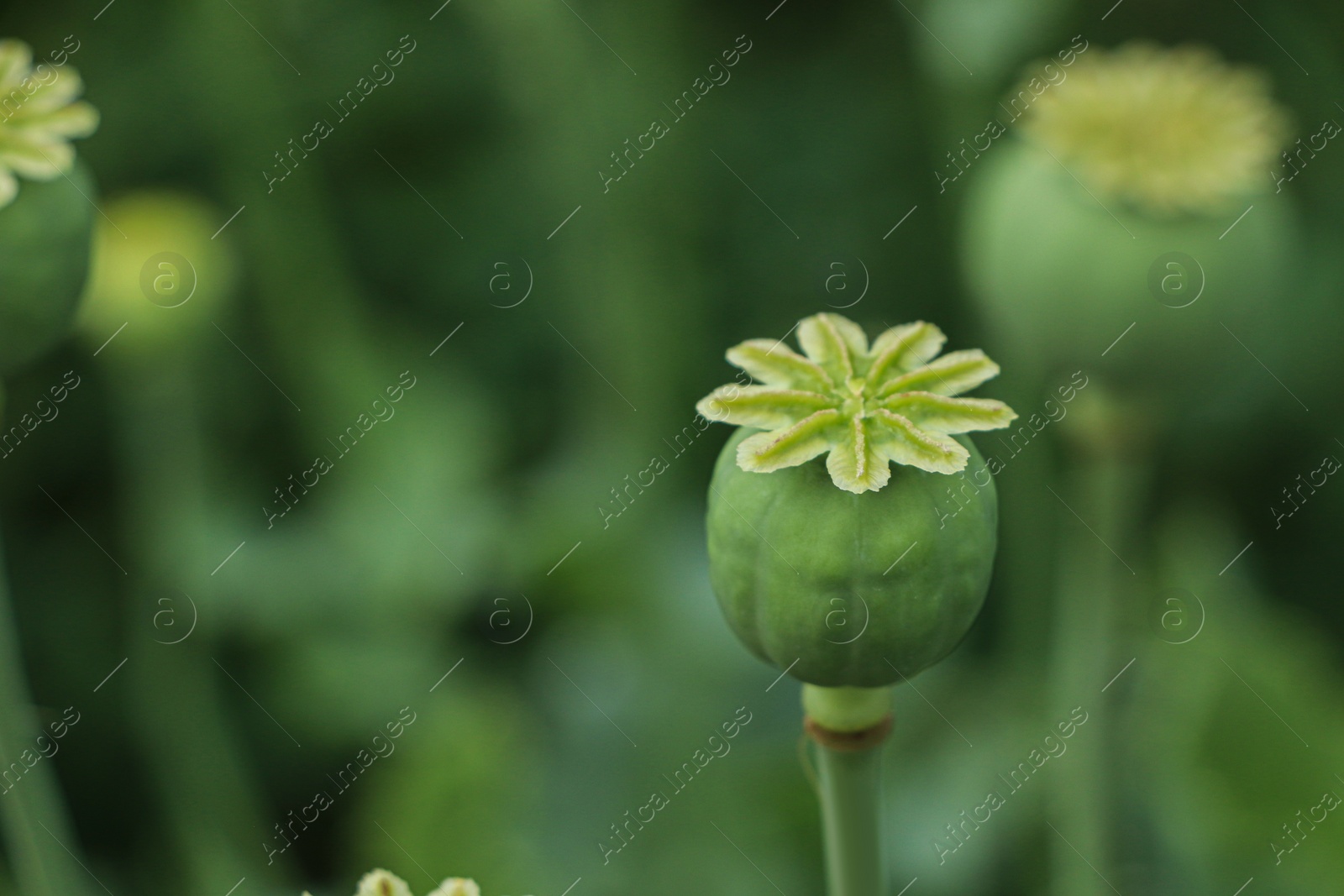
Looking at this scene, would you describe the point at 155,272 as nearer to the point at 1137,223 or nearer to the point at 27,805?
the point at 27,805

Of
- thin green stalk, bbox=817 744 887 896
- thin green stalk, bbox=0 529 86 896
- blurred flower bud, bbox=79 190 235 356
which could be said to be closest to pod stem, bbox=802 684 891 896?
thin green stalk, bbox=817 744 887 896

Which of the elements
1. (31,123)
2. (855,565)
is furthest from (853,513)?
(31,123)

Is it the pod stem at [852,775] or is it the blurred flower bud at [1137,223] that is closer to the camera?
the pod stem at [852,775]

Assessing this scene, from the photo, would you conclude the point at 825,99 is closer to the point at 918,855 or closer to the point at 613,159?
the point at 613,159

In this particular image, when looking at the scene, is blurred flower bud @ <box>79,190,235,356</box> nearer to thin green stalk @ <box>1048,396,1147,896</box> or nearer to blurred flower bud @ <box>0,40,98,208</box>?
blurred flower bud @ <box>0,40,98,208</box>

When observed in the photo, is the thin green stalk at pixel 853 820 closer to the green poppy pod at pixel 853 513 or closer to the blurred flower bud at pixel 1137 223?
the green poppy pod at pixel 853 513

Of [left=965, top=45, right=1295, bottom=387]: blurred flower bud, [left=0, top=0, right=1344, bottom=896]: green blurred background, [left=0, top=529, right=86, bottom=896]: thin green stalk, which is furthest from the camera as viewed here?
[left=0, top=0, right=1344, bottom=896]: green blurred background

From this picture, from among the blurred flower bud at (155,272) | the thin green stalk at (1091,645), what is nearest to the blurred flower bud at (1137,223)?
the thin green stalk at (1091,645)

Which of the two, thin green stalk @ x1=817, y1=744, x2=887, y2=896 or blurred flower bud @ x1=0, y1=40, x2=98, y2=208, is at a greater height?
blurred flower bud @ x1=0, y1=40, x2=98, y2=208
